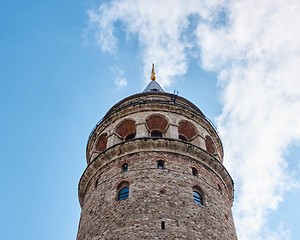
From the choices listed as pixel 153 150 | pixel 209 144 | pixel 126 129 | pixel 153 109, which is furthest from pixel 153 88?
pixel 153 150

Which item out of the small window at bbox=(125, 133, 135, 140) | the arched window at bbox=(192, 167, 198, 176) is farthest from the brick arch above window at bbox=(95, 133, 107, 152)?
the arched window at bbox=(192, 167, 198, 176)

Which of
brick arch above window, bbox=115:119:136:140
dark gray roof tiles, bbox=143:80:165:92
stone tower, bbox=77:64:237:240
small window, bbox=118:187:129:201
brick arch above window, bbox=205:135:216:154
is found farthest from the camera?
dark gray roof tiles, bbox=143:80:165:92

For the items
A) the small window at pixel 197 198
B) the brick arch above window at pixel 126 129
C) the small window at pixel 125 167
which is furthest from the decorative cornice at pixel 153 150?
the brick arch above window at pixel 126 129

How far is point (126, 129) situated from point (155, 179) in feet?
22.2

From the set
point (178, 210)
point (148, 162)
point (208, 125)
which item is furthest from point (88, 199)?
point (208, 125)

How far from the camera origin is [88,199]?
20.7m

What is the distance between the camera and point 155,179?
62.1 feet

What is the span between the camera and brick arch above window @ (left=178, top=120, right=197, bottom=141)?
24533 millimetres

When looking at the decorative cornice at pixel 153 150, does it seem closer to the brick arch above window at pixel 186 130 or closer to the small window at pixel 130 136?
the brick arch above window at pixel 186 130

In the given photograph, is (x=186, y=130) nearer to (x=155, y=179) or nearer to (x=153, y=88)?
(x=155, y=179)

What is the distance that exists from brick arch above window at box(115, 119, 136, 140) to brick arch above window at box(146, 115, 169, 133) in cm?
106

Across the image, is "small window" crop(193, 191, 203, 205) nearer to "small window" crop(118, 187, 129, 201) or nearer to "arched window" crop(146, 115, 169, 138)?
"small window" crop(118, 187, 129, 201)

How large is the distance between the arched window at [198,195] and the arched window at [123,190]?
343cm

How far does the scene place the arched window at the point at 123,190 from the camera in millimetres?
18780
